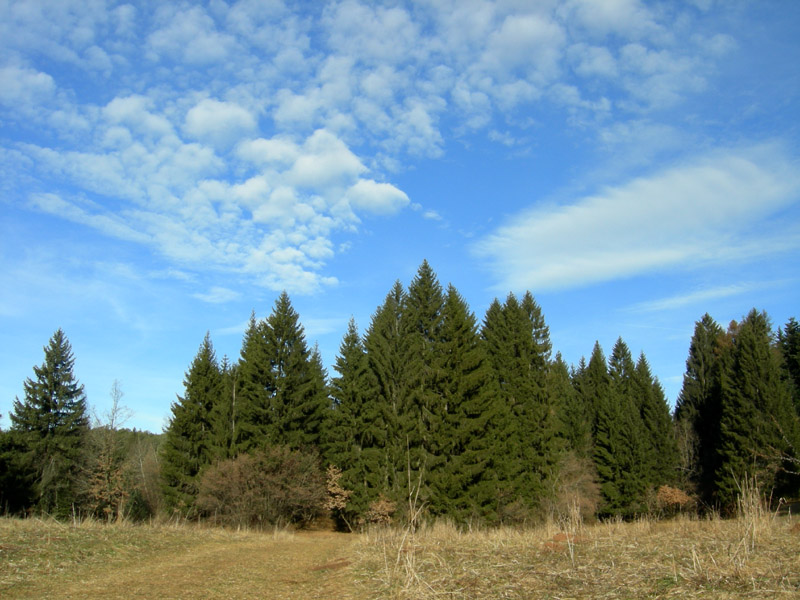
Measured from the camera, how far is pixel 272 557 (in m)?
11.8

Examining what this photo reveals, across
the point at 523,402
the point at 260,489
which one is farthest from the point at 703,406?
the point at 260,489

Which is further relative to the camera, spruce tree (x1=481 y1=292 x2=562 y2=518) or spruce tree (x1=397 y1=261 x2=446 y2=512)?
spruce tree (x1=481 y1=292 x2=562 y2=518)

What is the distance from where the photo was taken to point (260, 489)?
2614 centimetres

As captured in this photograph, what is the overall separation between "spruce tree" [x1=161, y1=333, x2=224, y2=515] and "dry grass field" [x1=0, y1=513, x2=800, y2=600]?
23169 millimetres

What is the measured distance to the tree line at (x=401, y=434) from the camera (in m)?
28.3

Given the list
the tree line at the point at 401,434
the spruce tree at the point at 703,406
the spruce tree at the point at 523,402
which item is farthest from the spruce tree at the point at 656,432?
the spruce tree at the point at 523,402

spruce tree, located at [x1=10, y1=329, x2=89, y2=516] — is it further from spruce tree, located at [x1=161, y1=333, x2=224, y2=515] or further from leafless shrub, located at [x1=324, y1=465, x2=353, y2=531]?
leafless shrub, located at [x1=324, y1=465, x2=353, y2=531]

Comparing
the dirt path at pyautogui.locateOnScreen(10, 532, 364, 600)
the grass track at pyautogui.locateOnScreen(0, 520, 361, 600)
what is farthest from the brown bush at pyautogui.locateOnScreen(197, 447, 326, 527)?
the dirt path at pyautogui.locateOnScreen(10, 532, 364, 600)

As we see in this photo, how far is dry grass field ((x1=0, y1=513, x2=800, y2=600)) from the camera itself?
5.80 m

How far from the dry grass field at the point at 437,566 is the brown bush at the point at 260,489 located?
13.2 metres

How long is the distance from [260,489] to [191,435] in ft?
40.0

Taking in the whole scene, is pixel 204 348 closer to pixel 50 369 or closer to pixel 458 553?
pixel 50 369

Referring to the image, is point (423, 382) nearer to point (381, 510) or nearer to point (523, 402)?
point (381, 510)

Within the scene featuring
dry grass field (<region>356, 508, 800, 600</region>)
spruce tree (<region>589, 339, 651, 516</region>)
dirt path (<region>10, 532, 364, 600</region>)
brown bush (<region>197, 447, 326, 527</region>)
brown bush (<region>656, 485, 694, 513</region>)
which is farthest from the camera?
brown bush (<region>656, 485, 694, 513</region>)
